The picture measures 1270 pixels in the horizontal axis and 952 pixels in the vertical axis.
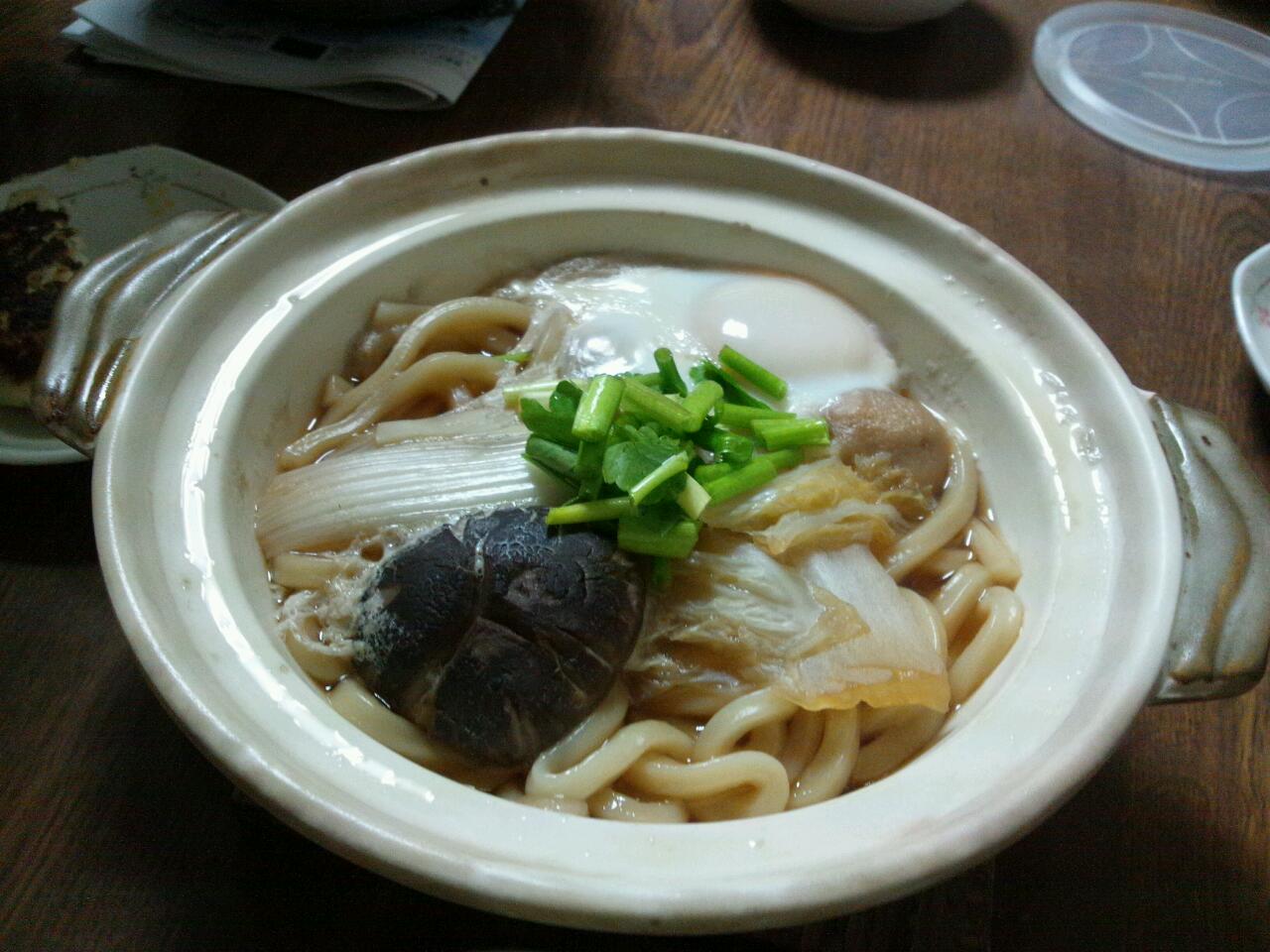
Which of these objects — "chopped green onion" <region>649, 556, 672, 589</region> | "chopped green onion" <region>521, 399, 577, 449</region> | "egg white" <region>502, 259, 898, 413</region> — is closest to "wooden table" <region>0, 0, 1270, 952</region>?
"chopped green onion" <region>649, 556, 672, 589</region>

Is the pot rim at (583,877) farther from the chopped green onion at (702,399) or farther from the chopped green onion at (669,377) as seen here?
the chopped green onion at (669,377)

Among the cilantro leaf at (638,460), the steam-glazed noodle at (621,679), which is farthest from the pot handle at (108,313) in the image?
the cilantro leaf at (638,460)

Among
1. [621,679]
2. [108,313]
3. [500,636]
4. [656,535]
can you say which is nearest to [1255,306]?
[656,535]

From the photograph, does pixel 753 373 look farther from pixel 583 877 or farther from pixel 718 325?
pixel 583 877

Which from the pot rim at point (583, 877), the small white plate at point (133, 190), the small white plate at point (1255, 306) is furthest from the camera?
the small white plate at point (133, 190)

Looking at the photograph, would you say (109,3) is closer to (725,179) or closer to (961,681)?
(725,179)

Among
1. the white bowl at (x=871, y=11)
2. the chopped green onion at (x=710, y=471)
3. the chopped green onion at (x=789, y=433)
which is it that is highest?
the white bowl at (x=871, y=11)
